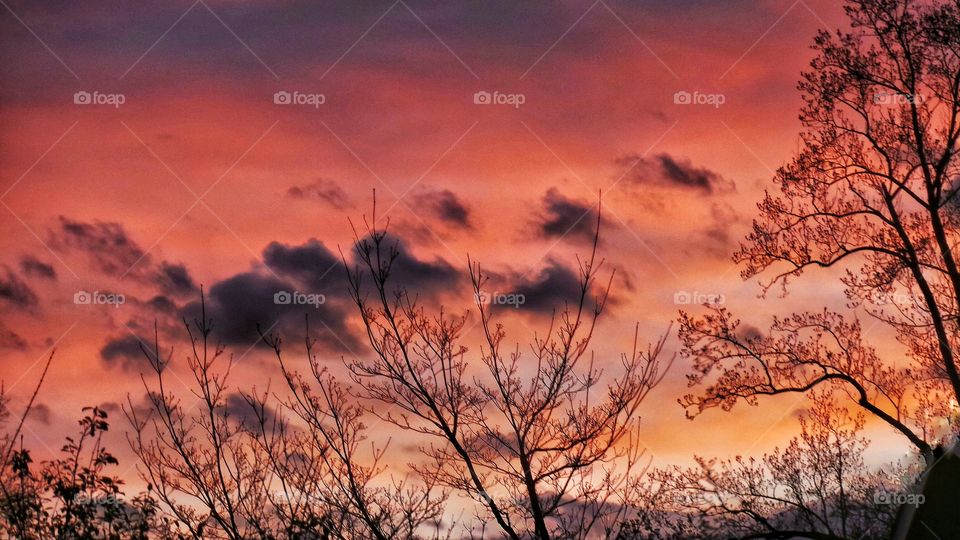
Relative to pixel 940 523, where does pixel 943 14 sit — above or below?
above

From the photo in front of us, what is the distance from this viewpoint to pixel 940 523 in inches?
415

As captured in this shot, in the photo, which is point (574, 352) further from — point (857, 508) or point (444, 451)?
point (857, 508)

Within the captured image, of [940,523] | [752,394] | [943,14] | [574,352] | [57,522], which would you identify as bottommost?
[940,523]

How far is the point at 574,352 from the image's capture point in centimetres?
1087

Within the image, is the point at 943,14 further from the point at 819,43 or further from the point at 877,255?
the point at 877,255

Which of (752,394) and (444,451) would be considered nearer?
(444,451)

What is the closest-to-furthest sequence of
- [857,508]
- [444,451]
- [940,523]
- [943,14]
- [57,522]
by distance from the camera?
[940,523] → [444,451] → [57,522] → [943,14] → [857,508]

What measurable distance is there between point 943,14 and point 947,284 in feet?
15.6

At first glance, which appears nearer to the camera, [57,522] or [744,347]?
[57,522]

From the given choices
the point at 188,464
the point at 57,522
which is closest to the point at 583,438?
the point at 188,464

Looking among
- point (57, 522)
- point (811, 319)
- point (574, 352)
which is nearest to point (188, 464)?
point (57, 522)

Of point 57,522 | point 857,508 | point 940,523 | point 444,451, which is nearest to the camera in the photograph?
point 940,523

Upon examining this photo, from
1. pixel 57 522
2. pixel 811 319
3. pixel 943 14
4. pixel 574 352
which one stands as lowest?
pixel 57 522

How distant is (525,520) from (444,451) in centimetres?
125
